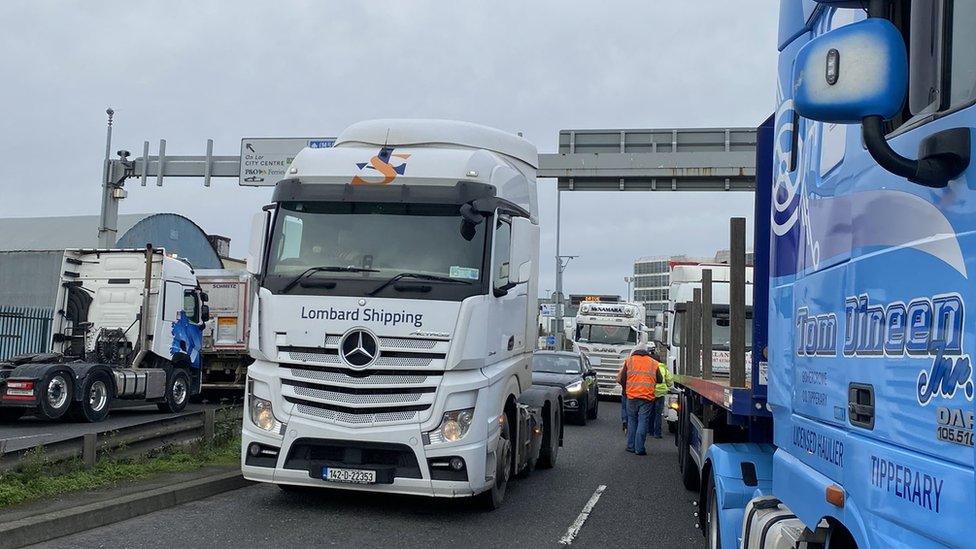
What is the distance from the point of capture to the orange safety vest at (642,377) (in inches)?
539

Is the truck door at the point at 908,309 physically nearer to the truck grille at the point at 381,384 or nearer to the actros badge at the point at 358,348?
the truck grille at the point at 381,384

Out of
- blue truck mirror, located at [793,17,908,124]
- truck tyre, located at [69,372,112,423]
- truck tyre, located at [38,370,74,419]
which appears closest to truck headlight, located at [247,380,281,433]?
blue truck mirror, located at [793,17,908,124]

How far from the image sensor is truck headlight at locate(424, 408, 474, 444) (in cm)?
765

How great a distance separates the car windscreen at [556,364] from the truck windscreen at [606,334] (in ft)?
27.3

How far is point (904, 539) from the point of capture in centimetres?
249

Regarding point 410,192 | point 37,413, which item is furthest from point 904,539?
point 37,413

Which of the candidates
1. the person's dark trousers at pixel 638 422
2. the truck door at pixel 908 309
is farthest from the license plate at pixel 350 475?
the person's dark trousers at pixel 638 422

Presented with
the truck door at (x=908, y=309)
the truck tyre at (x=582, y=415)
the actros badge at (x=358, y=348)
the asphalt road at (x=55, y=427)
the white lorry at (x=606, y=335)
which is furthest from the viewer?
the white lorry at (x=606, y=335)

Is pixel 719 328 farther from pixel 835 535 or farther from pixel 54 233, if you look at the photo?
pixel 54 233

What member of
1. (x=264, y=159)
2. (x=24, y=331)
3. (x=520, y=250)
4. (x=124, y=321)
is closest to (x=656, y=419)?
(x=520, y=250)

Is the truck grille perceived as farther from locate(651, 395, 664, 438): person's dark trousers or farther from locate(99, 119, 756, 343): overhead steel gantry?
locate(99, 119, 756, 343): overhead steel gantry

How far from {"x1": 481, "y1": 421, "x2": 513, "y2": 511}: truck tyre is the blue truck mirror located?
251 inches

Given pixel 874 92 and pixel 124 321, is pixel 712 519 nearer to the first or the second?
pixel 874 92

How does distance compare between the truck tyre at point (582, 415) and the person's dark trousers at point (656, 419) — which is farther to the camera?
the truck tyre at point (582, 415)
